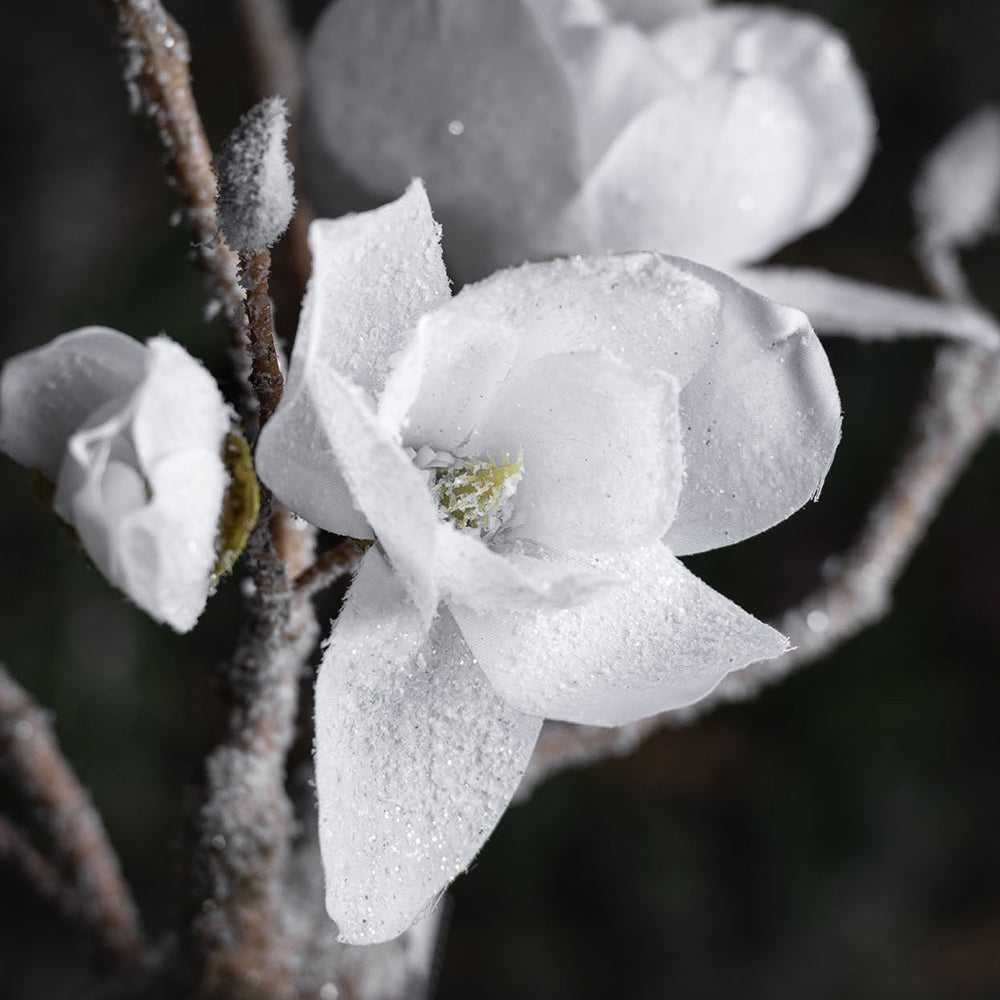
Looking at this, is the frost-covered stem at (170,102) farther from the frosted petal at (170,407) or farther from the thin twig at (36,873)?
the thin twig at (36,873)

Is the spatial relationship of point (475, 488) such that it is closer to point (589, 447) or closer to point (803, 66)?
point (589, 447)

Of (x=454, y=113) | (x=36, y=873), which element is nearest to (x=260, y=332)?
(x=454, y=113)

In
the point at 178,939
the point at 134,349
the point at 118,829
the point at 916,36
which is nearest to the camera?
the point at 134,349

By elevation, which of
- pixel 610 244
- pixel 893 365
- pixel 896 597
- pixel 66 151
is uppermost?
pixel 610 244

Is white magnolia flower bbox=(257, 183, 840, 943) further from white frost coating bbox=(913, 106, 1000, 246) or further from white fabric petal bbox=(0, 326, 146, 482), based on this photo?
white frost coating bbox=(913, 106, 1000, 246)

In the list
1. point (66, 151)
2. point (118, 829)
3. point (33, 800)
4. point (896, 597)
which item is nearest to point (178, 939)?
point (33, 800)

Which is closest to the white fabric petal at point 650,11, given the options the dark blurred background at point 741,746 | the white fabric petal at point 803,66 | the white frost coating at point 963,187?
the white fabric petal at point 803,66

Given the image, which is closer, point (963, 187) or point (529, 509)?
point (529, 509)

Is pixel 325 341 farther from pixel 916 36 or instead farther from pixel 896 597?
pixel 916 36
